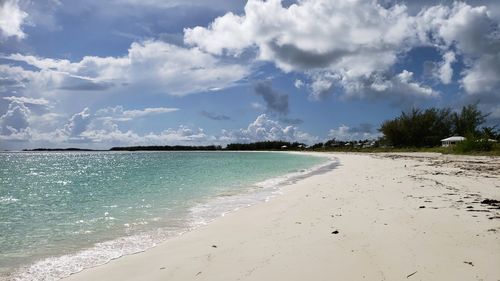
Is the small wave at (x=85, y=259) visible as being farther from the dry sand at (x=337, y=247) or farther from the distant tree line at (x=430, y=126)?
the distant tree line at (x=430, y=126)

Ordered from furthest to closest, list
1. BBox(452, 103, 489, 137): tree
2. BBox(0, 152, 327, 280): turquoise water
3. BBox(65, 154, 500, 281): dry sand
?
1. BBox(452, 103, 489, 137): tree
2. BBox(0, 152, 327, 280): turquoise water
3. BBox(65, 154, 500, 281): dry sand

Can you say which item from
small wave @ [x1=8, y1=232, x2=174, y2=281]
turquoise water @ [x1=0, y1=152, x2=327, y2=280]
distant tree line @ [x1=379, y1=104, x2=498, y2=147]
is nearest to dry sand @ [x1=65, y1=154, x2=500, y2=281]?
small wave @ [x1=8, y1=232, x2=174, y2=281]

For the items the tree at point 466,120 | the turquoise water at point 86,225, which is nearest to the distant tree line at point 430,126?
the tree at point 466,120

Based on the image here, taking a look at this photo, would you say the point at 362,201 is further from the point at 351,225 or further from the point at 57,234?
the point at 57,234

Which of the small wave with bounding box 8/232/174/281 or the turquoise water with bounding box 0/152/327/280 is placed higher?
the small wave with bounding box 8/232/174/281

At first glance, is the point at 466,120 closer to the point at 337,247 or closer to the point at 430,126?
the point at 430,126

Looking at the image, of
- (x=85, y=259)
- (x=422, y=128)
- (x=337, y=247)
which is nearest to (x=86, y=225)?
(x=85, y=259)

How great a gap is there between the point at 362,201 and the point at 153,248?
7.02 meters

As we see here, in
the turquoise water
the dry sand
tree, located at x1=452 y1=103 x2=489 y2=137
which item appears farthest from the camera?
tree, located at x1=452 y1=103 x2=489 y2=137

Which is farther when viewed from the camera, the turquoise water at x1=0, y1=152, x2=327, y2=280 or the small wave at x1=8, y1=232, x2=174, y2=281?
the turquoise water at x1=0, y1=152, x2=327, y2=280

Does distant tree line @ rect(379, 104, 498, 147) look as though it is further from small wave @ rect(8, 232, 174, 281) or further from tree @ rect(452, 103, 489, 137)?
small wave @ rect(8, 232, 174, 281)

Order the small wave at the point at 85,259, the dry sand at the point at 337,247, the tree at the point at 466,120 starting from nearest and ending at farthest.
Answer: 1. the dry sand at the point at 337,247
2. the small wave at the point at 85,259
3. the tree at the point at 466,120

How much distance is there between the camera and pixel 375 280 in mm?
4883

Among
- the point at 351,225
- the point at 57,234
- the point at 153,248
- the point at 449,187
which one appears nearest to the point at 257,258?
the point at 153,248
